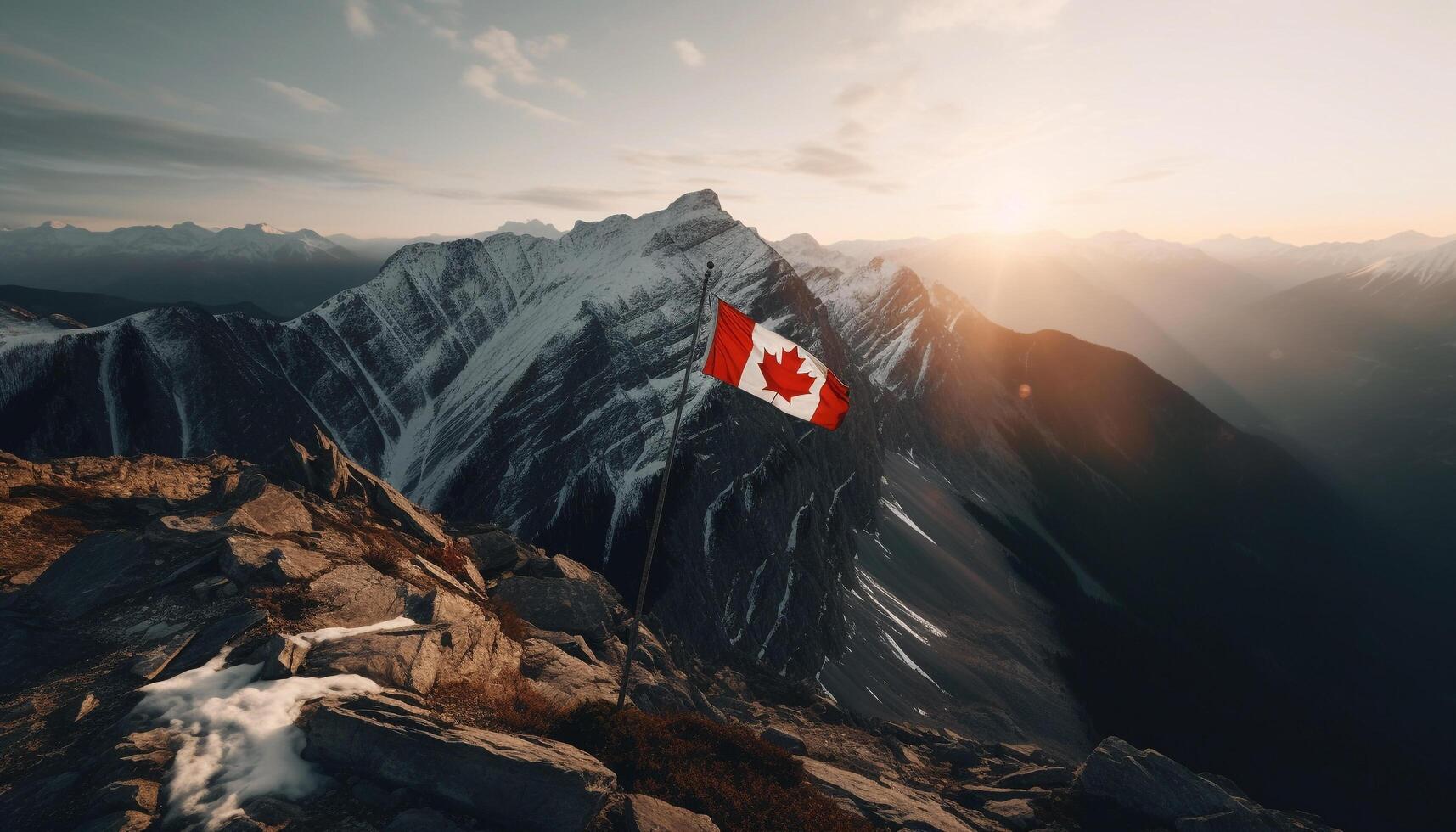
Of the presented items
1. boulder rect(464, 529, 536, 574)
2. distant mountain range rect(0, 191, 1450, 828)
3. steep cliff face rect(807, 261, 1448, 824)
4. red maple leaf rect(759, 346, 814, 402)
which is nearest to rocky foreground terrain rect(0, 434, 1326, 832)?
boulder rect(464, 529, 536, 574)

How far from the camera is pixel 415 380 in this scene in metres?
122

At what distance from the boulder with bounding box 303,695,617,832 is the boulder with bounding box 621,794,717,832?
2.40 feet

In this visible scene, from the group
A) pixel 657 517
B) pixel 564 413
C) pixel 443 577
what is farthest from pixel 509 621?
pixel 564 413

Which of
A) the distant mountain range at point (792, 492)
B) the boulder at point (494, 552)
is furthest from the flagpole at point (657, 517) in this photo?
the distant mountain range at point (792, 492)

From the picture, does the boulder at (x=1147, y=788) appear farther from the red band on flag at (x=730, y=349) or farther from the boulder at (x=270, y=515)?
the boulder at (x=270, y=515)

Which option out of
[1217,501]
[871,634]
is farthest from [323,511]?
[1217,501]

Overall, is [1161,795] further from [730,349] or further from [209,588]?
[209,588]

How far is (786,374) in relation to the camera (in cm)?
2048

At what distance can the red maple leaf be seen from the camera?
65.9ft

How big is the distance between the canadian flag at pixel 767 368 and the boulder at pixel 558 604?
48.2 feet

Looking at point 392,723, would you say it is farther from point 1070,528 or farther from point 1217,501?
point 1217,501

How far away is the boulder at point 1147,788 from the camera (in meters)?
27.2

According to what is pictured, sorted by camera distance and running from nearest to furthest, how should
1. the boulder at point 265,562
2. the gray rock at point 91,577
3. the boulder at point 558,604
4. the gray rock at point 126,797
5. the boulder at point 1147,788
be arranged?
the gray rock at point 126,797, the gray rock at point 91,577, the boulder at point 265,562, the boulder at point 558,604, the boulder at point 1147,788

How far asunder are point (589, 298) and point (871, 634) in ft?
262
